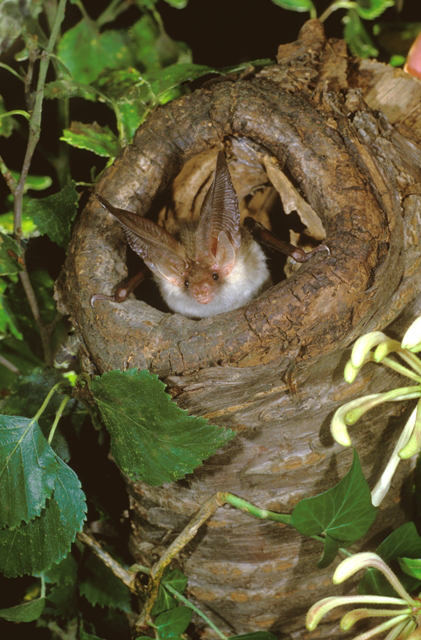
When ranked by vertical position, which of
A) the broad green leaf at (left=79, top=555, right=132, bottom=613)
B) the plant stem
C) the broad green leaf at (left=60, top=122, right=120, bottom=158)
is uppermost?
the broad green leaf at (left=60, top=122, right=120, bottom=158)

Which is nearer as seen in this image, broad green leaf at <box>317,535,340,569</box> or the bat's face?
broad green leaf at <box>317,535,340,569</box>

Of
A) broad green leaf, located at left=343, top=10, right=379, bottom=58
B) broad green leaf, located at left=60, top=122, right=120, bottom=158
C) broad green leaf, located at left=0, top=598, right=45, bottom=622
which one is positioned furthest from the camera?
broad green leaf, located at left=343, top=10, right=379, bottom=58

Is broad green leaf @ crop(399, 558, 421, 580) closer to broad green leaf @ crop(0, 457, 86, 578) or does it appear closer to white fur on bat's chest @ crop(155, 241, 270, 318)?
broad green leaf @ crop(0, 457, 86, 578)

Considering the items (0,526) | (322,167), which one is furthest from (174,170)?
(0,526)

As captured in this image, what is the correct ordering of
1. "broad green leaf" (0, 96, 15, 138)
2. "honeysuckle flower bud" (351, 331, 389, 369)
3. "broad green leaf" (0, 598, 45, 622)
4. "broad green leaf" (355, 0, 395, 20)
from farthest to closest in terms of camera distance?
"broad green leaf" (355, 0, 395, 20), "broad green leaf" (0, 96, 15, 138), "broad green leaf" (0, 598, 45, 622), "honeysuckle flower bud" (351, 331, 389, 369)

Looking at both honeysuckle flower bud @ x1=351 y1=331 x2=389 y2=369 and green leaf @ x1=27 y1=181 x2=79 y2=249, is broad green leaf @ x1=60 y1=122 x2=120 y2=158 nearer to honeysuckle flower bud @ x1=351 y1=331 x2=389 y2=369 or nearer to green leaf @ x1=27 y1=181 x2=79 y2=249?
green leaf @ x1=27 y1=181 x2=79 y2=249

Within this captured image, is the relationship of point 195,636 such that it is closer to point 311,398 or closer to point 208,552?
point 208,552

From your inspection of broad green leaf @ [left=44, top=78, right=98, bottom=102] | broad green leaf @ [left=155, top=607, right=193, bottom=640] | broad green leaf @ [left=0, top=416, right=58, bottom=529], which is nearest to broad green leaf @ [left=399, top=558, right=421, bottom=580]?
broad green leaf @ [left=155, top=607, right=193, bottom=640]

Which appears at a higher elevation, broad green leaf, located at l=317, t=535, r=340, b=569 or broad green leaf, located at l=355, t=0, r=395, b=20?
broad green leaf, located at l=355, t=0, r=395, b=20
